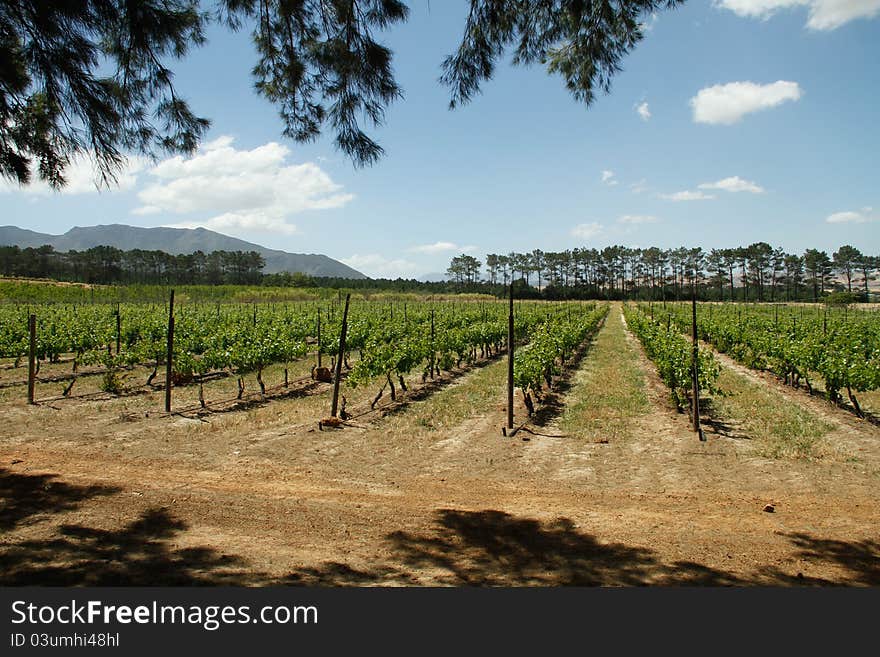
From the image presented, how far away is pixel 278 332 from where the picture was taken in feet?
49.5

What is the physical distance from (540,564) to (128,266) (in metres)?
134

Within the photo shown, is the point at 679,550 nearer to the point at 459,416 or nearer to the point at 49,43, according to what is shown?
the point at 459,416

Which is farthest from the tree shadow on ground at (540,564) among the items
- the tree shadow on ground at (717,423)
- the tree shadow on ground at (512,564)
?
the tree shadow on ground at (717,423)

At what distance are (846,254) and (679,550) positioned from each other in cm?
11864

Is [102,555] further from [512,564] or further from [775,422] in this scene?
[775,422]

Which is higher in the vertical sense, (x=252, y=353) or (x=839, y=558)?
(x=252, y=353)

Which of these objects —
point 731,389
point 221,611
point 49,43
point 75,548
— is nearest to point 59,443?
point 75,548

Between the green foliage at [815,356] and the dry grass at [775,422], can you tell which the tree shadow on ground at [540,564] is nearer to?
the dry grass at [775,422]

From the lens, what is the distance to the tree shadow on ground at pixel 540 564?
3854 millimetres

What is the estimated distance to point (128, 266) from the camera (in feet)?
380

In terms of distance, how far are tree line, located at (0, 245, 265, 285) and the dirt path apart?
322 ft

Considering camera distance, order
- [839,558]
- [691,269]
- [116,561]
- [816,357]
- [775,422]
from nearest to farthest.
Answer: [116,561] → [839,558] → [775,422] → [816,357] → [691,269]

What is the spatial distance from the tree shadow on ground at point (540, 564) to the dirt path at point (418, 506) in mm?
20

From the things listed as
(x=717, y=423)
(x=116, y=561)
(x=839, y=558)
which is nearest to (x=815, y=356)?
(x=717, y=423)
